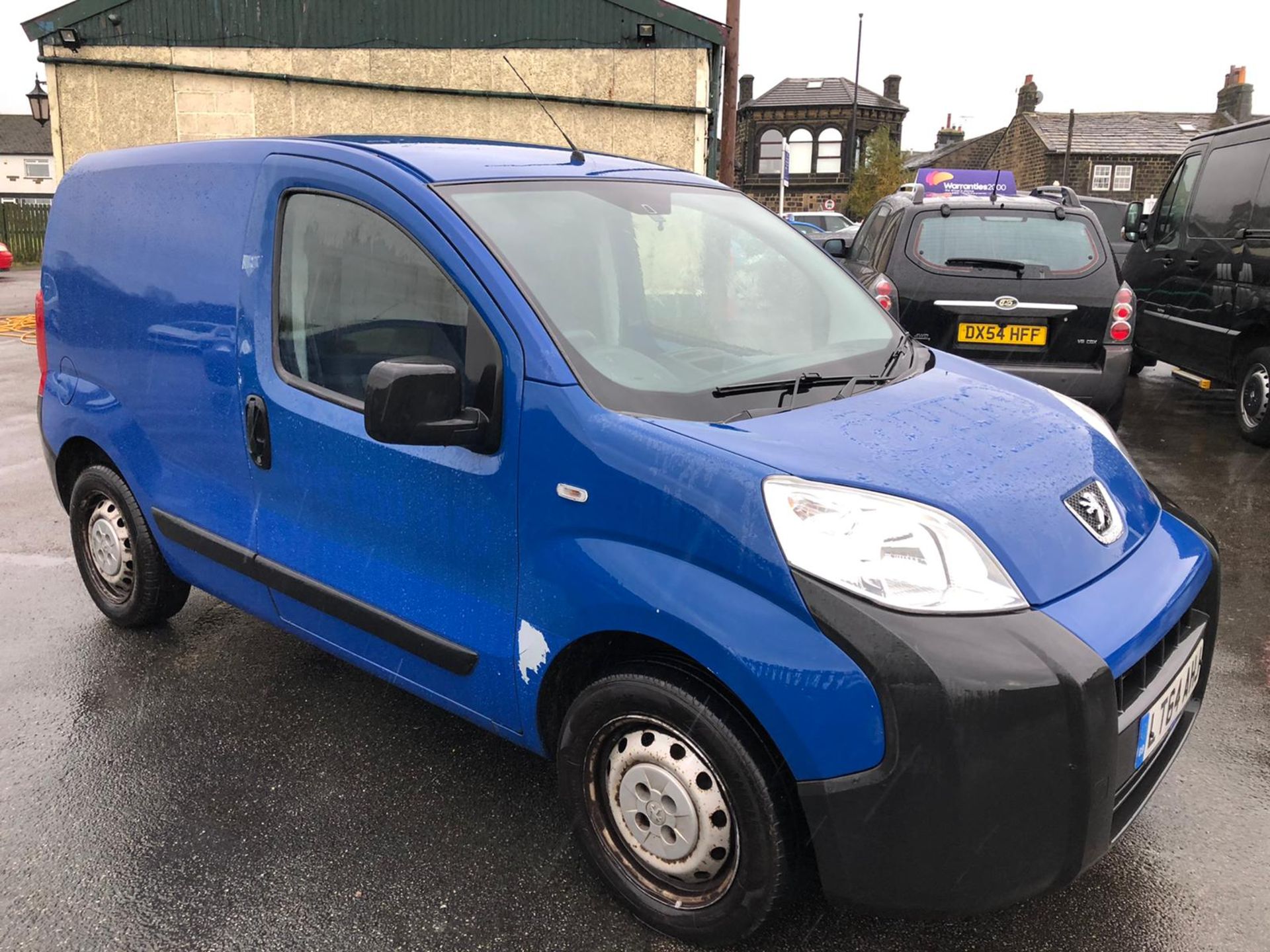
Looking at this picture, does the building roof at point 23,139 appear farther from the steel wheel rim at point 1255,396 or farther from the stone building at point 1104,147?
the steel wheel rim at point 1255,396

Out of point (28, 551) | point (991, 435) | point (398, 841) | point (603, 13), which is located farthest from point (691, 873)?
point (603, 13)

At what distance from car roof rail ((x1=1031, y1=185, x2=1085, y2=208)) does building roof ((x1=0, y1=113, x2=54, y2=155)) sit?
245ft

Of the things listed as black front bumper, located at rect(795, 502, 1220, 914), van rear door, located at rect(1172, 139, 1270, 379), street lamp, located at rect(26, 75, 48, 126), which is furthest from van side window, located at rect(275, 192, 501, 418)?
street lamp, located at rect(26, 75, 48, 126)

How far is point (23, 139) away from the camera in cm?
6956

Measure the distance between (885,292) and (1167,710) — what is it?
4.18 meters

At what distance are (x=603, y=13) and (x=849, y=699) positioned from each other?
42.3 feet

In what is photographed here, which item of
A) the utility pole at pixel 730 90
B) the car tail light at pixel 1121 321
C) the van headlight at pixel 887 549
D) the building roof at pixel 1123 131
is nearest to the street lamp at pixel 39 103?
the utility pole at pixel 730 90

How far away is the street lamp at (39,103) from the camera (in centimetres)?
1420

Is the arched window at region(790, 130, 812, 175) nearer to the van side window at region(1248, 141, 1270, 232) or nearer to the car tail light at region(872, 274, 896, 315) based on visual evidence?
the van side window at region(1248, 141, 1270, 232)

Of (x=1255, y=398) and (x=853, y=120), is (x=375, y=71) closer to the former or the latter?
(x=1255, y=398)

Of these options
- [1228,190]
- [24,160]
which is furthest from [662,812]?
[24,160]

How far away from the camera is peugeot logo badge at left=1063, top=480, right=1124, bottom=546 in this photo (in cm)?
215

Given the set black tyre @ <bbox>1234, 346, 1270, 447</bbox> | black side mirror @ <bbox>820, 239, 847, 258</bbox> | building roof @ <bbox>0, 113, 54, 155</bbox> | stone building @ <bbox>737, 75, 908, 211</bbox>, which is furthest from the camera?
building roof @ <bbox>0, 113, 54, 155</bbox>

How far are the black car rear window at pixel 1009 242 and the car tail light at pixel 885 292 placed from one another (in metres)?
0.40
